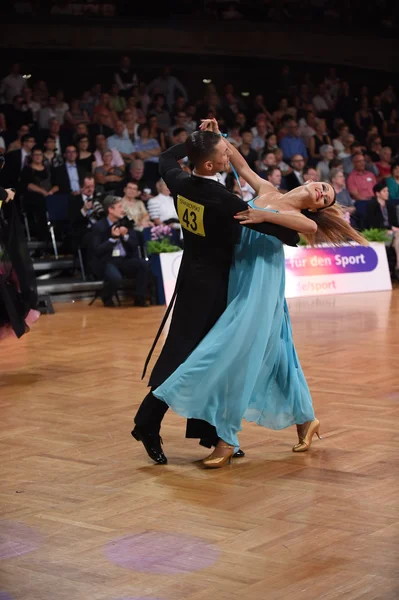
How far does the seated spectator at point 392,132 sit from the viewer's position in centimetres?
1788

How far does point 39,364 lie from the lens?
24.6ft

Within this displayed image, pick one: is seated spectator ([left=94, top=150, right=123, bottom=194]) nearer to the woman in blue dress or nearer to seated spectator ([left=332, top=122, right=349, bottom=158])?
seated spectator ([left=332, top=122, right=349, bottom=158])

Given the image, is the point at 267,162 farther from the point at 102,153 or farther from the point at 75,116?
the point at 75,116

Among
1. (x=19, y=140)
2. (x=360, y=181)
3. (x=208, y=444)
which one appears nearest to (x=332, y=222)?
(x=208, y=444)

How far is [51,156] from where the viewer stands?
12531 millimetres

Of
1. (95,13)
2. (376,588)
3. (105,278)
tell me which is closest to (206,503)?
(376,588)

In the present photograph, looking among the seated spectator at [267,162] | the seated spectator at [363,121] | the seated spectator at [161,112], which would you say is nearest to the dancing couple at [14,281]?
the seated spectator at [267,162]

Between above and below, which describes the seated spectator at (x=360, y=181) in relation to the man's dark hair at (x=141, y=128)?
below

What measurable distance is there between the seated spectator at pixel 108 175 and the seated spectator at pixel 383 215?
136 inches

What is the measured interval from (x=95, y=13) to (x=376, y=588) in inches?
612

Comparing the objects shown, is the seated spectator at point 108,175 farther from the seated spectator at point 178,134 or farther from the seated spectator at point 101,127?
the seated spectator at point 178,134

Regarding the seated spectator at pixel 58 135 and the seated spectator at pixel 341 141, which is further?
the seated spectator at pixel 341 141

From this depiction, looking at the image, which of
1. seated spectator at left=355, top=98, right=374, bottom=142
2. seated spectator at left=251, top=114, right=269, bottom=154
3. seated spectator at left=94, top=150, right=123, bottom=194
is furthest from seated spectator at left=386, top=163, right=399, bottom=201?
seated spectator at left=94, top=150, right=123, bottom=194

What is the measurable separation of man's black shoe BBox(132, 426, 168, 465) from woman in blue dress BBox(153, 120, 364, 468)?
0.24 meters
